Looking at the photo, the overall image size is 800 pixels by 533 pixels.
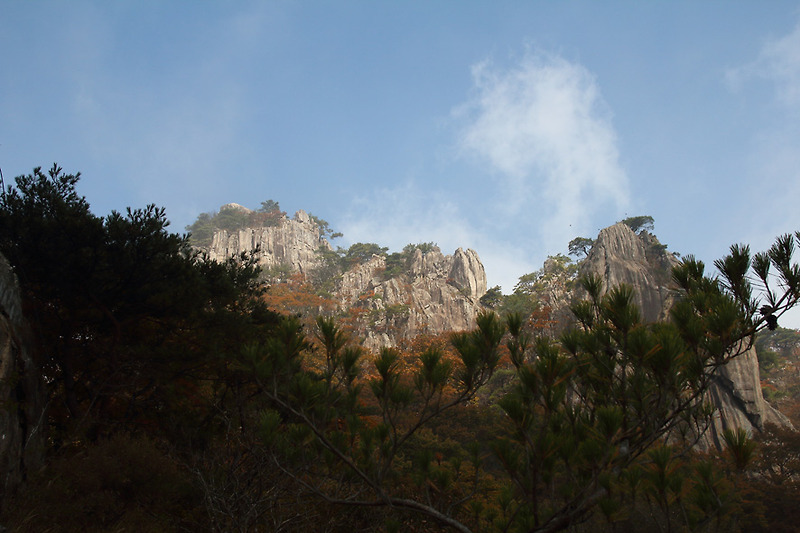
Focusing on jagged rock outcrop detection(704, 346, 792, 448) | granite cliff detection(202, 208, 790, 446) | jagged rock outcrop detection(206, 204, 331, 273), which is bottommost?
jagged rock outcrop detection(704, 346, 792, 448)

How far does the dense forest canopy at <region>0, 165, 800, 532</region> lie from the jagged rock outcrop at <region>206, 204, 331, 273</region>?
41.5 m

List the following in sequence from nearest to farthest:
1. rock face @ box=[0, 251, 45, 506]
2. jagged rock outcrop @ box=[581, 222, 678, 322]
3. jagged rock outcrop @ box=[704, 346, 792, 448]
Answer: rock face @ box=[0, 251, 45, 506] → jagged rock outcrop @ box=[704, 346, 792, 448] → jagged rock outcrop @ box=[581, 222, 678, 322]

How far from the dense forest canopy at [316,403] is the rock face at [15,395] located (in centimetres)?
26

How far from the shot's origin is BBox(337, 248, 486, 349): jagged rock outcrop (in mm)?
30891

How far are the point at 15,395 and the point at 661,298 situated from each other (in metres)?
28.0

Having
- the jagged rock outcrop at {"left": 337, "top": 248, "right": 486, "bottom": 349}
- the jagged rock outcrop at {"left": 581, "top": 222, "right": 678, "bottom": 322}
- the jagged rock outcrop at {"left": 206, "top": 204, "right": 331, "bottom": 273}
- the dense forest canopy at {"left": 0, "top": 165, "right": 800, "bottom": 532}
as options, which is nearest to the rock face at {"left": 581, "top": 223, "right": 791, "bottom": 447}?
the jagged rock outcrop at {"left": 581, "top": 222, "right": 678, "bottom": 322}

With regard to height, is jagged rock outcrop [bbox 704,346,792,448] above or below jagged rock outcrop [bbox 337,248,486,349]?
below

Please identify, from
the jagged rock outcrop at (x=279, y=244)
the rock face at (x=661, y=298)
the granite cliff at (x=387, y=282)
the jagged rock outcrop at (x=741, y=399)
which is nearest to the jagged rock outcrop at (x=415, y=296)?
the granite cliff at (x=387, y=282)

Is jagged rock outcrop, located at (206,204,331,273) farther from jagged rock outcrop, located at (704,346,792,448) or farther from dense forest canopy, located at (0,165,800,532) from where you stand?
dense forest canopy, located at (0,165,800,532)

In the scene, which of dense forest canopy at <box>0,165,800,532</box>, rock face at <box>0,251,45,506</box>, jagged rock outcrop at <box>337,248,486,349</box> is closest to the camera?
dense forest canopy at <box>0,165,800,532</box>

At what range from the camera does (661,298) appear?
80.6 ft

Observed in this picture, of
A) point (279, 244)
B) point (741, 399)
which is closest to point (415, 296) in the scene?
point (741, 399)

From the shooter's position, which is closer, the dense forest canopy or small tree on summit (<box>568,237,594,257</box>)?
the dense forest canopy

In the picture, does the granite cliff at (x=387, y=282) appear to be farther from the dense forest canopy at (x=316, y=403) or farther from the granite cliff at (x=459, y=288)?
the dense forest canopy at (x=316, y=403)
